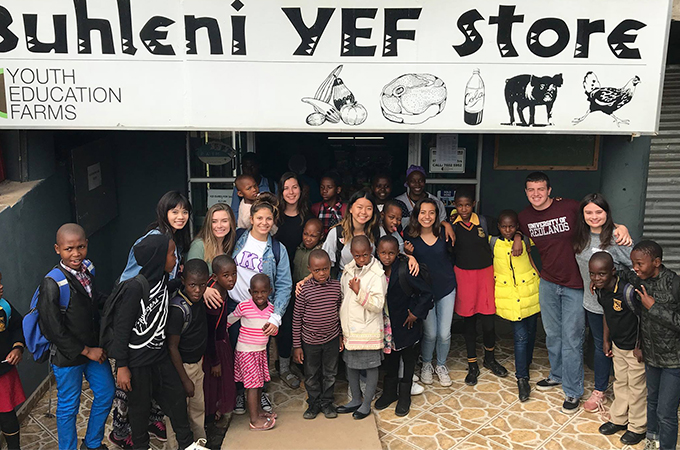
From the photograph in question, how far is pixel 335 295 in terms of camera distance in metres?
5.26

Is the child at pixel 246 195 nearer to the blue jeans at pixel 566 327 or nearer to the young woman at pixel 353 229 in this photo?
the young woman at pixel 353 229

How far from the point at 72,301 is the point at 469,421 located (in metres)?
3.31

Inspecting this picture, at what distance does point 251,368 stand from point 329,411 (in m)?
0.83

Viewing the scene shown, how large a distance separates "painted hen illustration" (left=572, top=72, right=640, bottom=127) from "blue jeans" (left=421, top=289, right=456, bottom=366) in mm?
1991

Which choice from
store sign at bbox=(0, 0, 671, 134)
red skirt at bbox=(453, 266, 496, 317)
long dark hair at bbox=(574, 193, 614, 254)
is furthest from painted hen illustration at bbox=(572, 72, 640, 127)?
red skirt at bbox=(453, 266, 496, 317)

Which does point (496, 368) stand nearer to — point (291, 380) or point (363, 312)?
point (363, 312)

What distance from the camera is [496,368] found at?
20.5 feet

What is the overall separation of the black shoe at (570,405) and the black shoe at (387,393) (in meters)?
1.46

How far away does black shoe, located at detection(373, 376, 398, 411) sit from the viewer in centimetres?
568

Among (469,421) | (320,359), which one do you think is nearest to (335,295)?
(320,359)

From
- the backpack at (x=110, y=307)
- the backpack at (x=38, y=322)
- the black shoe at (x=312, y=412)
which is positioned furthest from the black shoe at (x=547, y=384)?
the backpack at (x=38, y=322)

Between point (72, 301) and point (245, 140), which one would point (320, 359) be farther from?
point (245, 140)

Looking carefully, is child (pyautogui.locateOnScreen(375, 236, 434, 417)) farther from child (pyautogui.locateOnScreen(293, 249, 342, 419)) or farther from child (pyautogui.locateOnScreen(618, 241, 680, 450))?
child (pyautogui.locateOnScreen(618, 241, 680, 450))

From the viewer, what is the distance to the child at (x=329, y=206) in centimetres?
598
